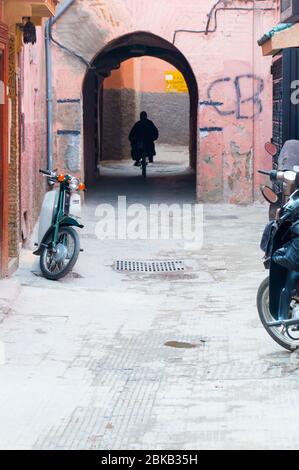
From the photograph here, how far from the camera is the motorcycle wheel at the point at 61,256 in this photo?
35.0ft

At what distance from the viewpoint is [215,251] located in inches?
510

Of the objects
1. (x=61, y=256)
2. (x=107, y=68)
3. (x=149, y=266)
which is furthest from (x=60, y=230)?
(x=107, y=68)

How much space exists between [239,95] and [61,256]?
298 inches

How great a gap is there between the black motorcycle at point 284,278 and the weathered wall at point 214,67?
10.1 m

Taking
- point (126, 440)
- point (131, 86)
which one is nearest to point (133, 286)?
point (126, 440)

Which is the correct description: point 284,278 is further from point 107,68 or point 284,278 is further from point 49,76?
point 107,68

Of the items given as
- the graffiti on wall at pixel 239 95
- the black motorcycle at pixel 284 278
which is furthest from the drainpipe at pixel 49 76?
the black motorcycle at pixel 284 278

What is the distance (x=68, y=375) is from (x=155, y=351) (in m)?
0.99

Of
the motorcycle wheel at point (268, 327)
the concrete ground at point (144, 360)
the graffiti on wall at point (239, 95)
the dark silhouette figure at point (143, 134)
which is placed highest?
the graffiti on wall at point (239, 95)

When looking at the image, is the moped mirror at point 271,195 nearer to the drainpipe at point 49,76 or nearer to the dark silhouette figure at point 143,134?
the drainpipe at point 49,76

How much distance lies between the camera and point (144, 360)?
7445 millimetres

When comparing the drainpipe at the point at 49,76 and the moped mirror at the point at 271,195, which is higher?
the drainpipe at the point at 49,76

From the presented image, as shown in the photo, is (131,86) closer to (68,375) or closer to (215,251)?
(215,251)

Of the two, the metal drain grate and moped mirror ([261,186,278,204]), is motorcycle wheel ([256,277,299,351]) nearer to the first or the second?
moped mirror ([261,186,278,204])
